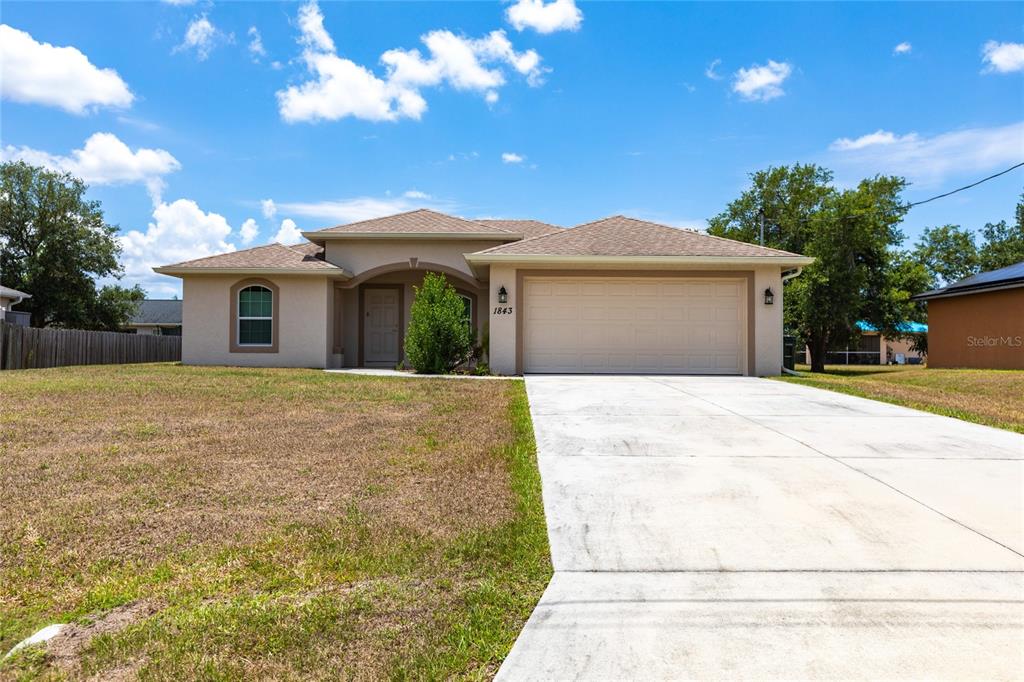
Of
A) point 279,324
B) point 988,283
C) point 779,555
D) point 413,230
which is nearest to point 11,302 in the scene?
point 279,324

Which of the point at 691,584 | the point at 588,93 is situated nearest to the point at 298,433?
the point at 691,584

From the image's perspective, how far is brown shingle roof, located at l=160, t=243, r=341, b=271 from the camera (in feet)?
51.4

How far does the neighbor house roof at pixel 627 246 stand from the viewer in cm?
1294

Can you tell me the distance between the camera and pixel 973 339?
1980 cm

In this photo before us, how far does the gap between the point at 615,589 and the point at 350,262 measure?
48.6 feet

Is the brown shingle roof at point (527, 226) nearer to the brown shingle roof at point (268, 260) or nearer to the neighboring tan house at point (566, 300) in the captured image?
the neighboring tan house at point (566, 300)

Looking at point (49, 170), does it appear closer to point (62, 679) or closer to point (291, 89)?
point (291, 89)

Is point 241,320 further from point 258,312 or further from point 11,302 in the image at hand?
point 11,302

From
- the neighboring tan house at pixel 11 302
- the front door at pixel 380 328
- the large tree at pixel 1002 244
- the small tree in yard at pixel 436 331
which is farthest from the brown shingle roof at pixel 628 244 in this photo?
the large tree at pixel 1002 244

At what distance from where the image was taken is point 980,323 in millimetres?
19484

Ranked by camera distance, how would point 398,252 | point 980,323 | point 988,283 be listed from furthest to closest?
point 980,323
point 988,283
point 398,252

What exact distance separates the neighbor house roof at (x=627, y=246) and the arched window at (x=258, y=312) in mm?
6569

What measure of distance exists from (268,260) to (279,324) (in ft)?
5.94

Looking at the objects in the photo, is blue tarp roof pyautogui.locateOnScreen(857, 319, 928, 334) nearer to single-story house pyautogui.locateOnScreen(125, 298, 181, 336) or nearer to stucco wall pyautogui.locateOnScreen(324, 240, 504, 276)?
stucco wall pyautogui.locateOnScreen(324, 240, 504, 276)
